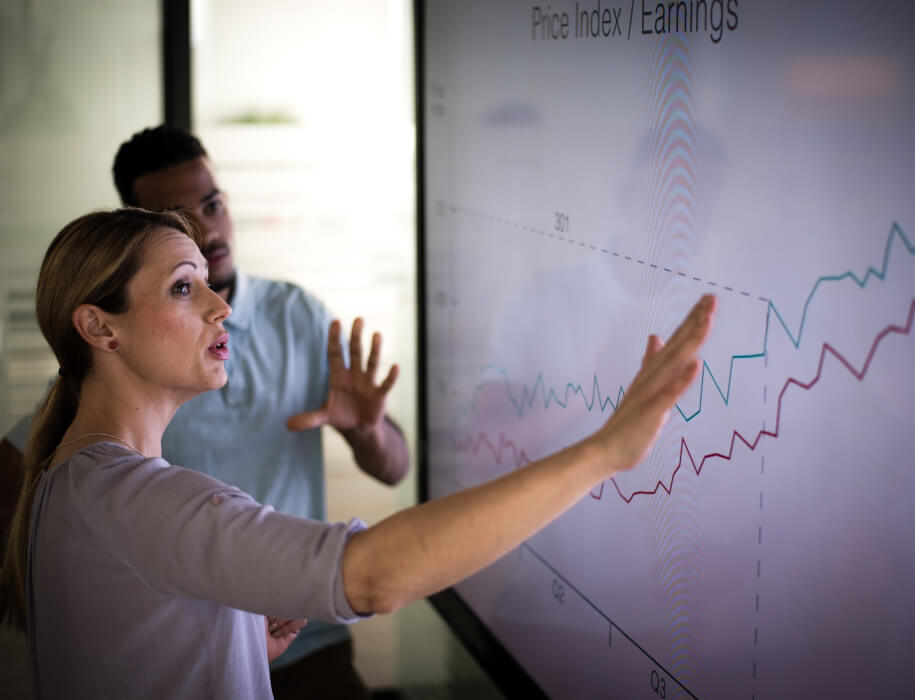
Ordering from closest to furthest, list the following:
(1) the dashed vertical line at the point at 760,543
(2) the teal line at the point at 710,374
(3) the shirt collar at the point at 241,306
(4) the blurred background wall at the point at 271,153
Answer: (2) the teal line at the point at 710,374 < (1) the dashed vertical line at the point at 760,543 < (3) the shirt collar at the point at 241,306 < (4) the blurred background wall at the point at 271,153

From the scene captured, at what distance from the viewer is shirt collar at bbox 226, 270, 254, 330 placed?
1697 mm

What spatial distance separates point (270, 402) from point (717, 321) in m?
0.96

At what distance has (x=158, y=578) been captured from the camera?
2.86ft

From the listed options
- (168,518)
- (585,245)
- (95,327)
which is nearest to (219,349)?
(95,327)

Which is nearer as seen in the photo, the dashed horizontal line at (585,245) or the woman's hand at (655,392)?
the woman's hand at (655,392)

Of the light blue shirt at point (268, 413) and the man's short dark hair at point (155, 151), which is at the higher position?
the man's short dark hair at point (155, 151)

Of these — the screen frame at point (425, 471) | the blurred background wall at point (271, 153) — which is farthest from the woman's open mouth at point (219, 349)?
the blurred background wall at point (271, 153)

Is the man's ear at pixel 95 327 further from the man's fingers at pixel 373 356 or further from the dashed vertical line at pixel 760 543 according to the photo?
the dashed vertical line at pixel 760 543

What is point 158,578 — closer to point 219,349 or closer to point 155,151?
point 219,349

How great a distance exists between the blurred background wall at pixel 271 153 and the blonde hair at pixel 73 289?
96 cm

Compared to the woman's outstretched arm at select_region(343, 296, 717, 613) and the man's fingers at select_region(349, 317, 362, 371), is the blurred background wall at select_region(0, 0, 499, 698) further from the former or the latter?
the woman's outstretched arm at select_region(343, 296, 717, 613)

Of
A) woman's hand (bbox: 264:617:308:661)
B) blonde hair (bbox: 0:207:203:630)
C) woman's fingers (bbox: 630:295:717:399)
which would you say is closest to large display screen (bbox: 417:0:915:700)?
woman's fingers (bbox: 630:295:717:399)

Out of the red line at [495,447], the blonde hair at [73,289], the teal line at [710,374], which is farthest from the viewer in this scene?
the red line at [495,447]

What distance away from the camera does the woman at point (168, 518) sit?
0.78 metres
